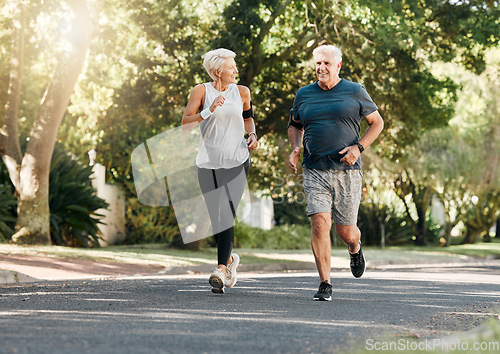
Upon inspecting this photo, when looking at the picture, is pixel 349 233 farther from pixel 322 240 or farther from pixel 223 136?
pixel 223 136

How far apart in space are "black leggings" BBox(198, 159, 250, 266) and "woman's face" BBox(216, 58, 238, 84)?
0.81 meters

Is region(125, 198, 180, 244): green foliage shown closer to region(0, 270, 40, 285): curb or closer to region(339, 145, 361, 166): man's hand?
region(0, 270, 40, 285): curb

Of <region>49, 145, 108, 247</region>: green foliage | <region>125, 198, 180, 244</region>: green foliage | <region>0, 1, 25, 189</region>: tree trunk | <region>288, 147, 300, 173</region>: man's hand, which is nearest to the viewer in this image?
<region>288, 147, 300, 173</region>: man's hand

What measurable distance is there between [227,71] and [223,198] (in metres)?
1.18

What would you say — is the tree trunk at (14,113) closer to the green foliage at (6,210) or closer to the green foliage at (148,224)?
the green foliage at (6,210)

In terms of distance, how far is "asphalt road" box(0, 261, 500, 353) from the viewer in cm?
462

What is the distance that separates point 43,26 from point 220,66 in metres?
14.0

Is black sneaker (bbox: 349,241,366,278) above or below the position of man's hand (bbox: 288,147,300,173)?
below

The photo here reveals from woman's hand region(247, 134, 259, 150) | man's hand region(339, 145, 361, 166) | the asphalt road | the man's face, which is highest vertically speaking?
the man's face

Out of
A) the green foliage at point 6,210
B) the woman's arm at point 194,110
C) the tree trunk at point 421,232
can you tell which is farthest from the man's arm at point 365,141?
the tree trunk at point 421,232

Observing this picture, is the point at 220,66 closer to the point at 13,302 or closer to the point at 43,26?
the point at 13,302

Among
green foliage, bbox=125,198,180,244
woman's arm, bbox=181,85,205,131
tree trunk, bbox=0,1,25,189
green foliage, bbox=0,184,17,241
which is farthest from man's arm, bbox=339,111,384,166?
green foliage, bbox=125,198,180,244

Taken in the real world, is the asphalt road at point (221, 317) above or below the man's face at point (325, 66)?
below

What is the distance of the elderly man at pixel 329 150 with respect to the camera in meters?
7.53
